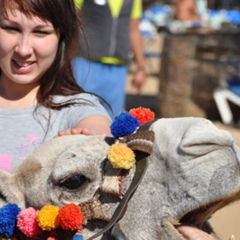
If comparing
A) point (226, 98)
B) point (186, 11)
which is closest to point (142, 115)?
point (226, 98)

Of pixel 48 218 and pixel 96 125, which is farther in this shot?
pixel 96 125

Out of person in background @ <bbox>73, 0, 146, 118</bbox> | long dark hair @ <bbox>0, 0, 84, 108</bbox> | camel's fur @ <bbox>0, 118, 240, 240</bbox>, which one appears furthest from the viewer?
person in background @ <bbox>73, 0, 146, 118</bbox>

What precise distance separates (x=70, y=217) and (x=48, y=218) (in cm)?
8

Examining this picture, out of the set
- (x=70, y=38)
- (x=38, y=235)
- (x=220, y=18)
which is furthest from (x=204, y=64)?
(x=38, y=235)

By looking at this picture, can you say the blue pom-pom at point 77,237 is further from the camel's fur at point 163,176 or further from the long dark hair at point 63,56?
the long dark hair at point 63,56

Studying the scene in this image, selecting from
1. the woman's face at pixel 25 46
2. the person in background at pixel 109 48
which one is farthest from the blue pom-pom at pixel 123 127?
the person in background at pixel 109 48

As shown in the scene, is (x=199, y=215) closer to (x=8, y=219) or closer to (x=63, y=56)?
(x=8, y=219)

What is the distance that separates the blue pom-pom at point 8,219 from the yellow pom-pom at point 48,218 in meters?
0.10

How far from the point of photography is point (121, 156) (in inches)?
80.8

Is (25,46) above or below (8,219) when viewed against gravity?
above

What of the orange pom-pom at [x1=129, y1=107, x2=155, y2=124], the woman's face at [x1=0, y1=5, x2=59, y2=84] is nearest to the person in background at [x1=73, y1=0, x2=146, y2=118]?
the woman's face at [x1=0, y1=5, x2=59, y2=84]

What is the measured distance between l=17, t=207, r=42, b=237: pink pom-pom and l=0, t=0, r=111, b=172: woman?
1.36 feet

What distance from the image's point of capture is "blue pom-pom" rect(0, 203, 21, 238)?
2188 millimetres

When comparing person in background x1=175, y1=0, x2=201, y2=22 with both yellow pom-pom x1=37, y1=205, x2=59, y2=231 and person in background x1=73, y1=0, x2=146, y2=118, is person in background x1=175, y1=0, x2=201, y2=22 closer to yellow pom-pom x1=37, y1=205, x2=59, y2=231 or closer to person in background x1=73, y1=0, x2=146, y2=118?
person in background x1=73, y1=0, x2=146, y2=118
